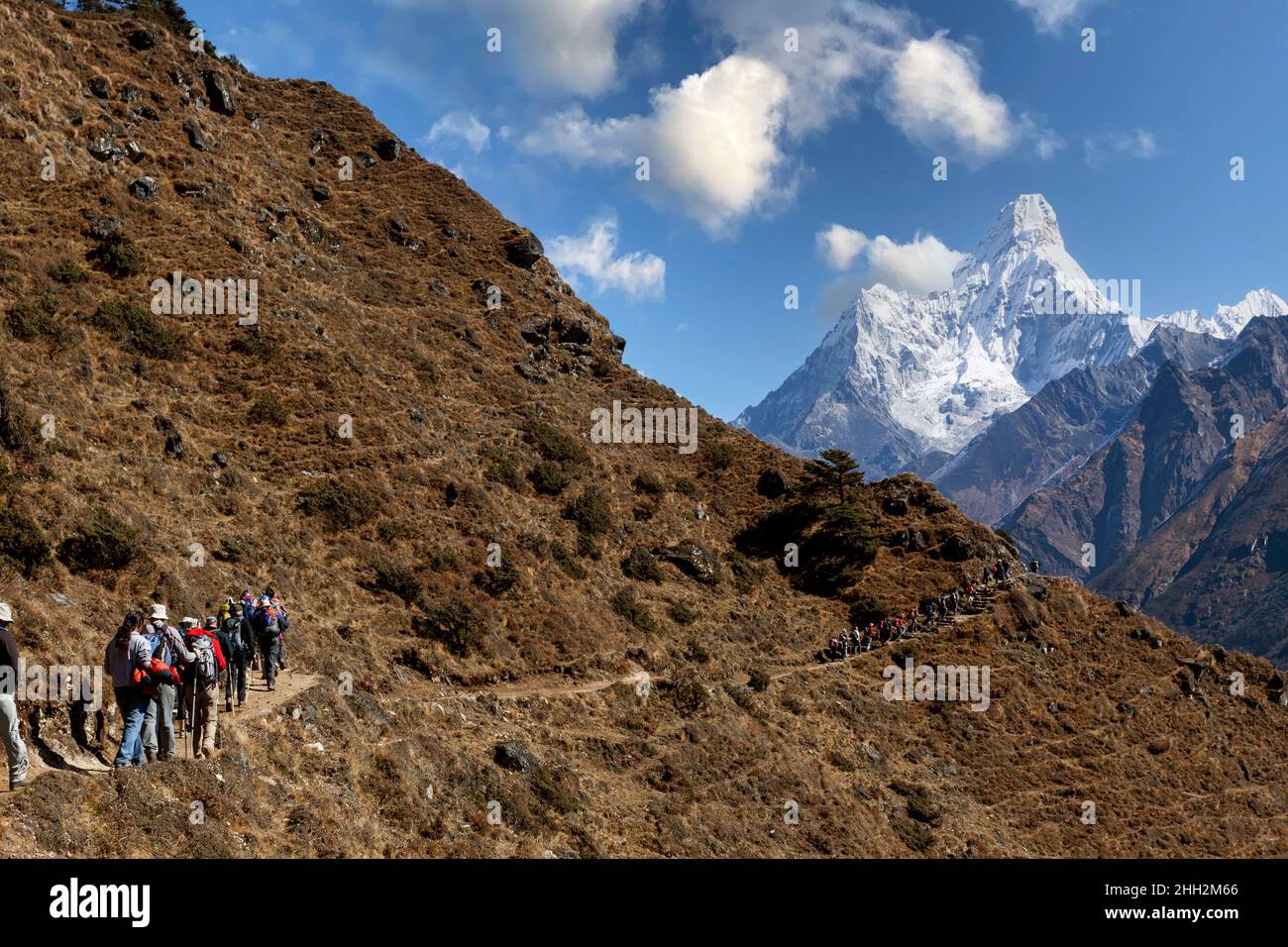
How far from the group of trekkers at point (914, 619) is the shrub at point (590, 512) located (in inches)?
577

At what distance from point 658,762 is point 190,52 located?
6217 centimetres

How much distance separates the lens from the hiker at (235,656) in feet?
52.5

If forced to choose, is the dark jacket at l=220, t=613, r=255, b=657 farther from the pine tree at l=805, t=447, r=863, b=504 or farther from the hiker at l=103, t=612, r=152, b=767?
the pine tree at l=805, t=447, r=863, b=504

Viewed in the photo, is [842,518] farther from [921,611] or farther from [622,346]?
[622,346]

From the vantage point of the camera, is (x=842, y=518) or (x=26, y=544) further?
(x=842, y=518)

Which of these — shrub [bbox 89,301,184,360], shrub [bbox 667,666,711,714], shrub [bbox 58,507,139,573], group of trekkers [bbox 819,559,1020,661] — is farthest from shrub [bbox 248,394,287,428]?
group of trekkers [bbox 819,559,1020,661]

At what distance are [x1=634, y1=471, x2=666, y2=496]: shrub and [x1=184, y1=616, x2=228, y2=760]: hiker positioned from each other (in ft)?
126

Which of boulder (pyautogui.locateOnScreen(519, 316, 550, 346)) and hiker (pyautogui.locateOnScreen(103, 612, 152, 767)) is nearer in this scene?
hiker (pyautogui.locateOnScreen(103, 612, 152, 767))

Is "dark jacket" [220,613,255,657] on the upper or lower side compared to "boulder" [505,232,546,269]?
lower

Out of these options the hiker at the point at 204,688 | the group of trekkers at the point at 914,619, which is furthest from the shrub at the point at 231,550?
the group of trekkers at the point at 914,619

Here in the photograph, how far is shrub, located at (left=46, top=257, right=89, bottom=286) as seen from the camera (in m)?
33.8

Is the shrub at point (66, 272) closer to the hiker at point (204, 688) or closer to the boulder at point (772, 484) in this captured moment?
the hiker at point (204, 688)
